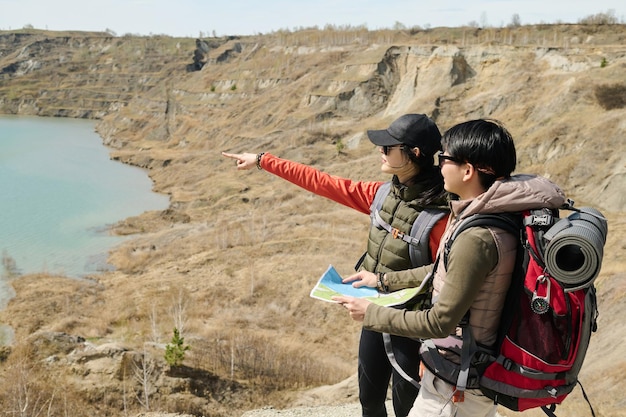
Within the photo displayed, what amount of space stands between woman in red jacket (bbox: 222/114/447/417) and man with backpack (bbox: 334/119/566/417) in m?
0.51

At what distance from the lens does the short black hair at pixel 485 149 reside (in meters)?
2.62

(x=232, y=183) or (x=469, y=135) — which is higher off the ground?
(x=469, y=135)

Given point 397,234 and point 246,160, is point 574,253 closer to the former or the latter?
point 397,234

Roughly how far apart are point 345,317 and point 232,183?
2441 centimetres

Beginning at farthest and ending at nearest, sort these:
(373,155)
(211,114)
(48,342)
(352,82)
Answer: (211,114) → (352,82) → (373,155) → (48,342)

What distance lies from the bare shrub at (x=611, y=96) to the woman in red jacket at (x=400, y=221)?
26868 millimetres

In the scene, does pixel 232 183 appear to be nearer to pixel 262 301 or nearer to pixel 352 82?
pixel 352 82

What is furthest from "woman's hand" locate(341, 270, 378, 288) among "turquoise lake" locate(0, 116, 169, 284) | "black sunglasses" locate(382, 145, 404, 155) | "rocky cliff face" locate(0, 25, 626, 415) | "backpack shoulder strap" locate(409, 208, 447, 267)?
"turquoise lake" locate(0, 116, 169, 284)

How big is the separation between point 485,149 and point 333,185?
5.79 ft

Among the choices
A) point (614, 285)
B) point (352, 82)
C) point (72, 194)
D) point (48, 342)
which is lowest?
point (72, 194)

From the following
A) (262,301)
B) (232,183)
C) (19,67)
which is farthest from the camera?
(19,67)

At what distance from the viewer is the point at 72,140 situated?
240 feet

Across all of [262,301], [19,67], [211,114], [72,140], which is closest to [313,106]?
[211,114]

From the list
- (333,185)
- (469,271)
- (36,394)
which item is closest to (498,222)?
(469,271)
